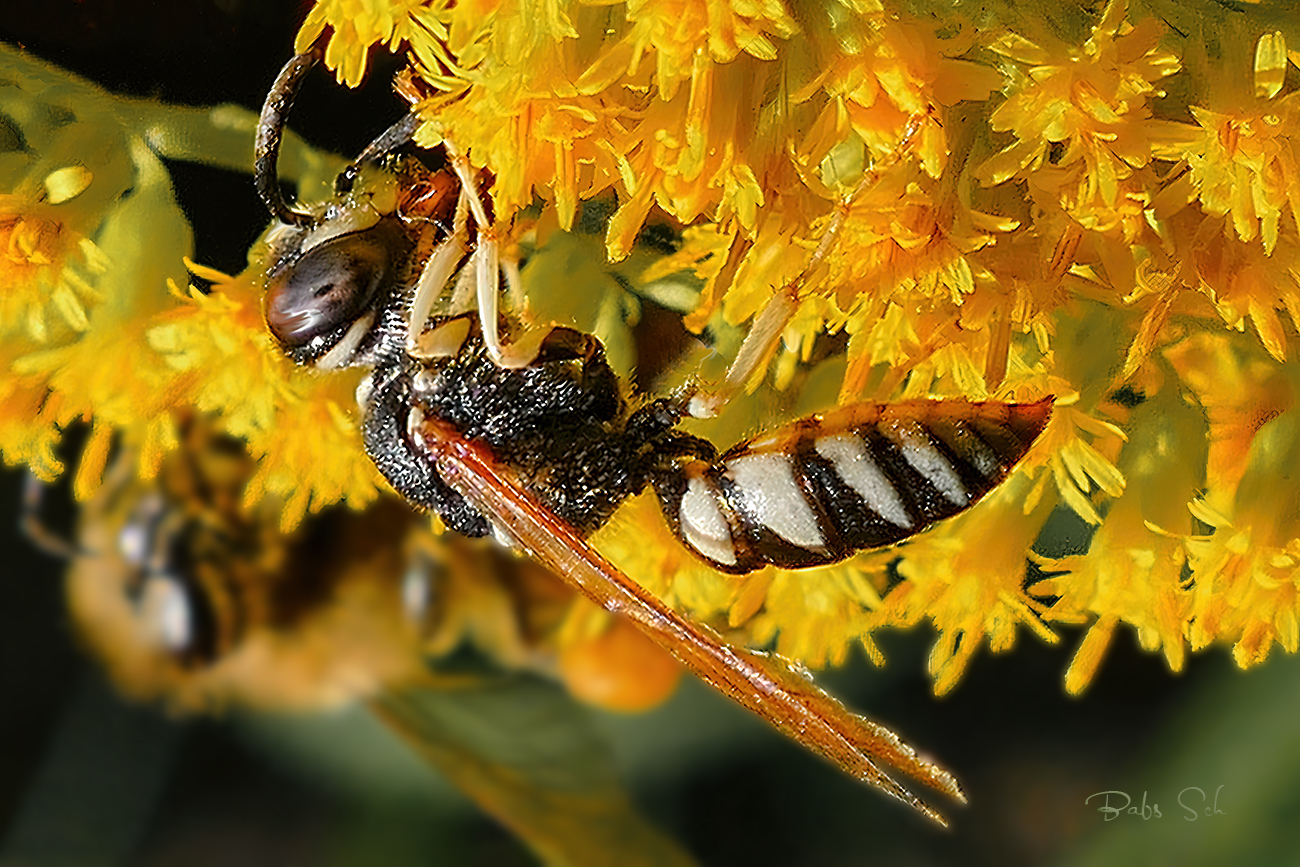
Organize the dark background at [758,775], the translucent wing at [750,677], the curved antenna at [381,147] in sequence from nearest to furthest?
1. the translucent wing at [750,677]
2. the curved antenna at [381,147]
3. the dark background at [758,775]

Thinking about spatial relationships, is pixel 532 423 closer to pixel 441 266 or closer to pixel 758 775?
pixel 441 266

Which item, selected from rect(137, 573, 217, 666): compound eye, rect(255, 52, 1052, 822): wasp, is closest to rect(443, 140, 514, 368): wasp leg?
rect(255, 52, 1052, 822): wasp

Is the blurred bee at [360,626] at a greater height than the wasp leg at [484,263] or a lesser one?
lesser

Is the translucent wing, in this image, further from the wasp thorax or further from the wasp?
the wasp thorax

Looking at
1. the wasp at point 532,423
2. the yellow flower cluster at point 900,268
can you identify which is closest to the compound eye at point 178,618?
the yellow flower cluster at point 900,268

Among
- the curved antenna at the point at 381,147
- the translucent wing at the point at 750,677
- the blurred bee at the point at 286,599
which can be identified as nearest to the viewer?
the translucent wing at the point at 750,677

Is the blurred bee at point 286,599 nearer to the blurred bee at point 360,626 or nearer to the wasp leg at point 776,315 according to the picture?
the blurred bee at point 360,626

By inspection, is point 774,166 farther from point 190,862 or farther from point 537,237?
A: point 190,862
